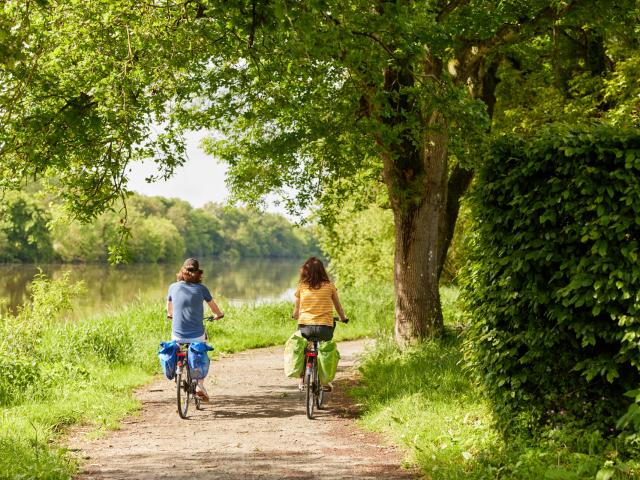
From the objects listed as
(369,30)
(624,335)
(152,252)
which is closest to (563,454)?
(624,335)

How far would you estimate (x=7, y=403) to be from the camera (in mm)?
9125

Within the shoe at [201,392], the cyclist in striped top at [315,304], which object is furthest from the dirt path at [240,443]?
the cyclist in striped top at [315,304]

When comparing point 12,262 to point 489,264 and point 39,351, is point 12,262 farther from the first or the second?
point 489,264

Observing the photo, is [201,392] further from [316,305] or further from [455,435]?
[455,435]

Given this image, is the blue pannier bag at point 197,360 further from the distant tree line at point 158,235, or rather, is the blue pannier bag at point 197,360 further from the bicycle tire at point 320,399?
the distant tree line at point 158,235

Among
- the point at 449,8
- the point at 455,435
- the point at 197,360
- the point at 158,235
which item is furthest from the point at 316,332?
the point at 158,235

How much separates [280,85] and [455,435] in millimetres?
6672

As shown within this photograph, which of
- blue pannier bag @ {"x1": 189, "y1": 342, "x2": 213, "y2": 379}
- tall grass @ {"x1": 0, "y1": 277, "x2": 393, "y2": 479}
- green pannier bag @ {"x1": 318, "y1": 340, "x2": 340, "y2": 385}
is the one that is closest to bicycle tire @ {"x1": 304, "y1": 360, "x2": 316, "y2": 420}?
green pannier bag @ {"x1": 318, "y1": 340, "x2": 340, "y2": 385}

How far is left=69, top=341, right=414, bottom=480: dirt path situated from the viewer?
20.8ft

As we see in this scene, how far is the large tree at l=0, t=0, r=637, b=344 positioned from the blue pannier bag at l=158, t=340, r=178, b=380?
308 cm

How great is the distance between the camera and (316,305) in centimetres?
907

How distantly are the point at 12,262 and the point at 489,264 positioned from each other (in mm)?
75794

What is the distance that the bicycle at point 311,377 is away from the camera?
8812mm

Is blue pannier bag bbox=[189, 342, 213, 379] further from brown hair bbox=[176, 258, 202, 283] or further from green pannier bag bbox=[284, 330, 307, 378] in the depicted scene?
green pannier bag bbox=[284, 330, 307, 378]
